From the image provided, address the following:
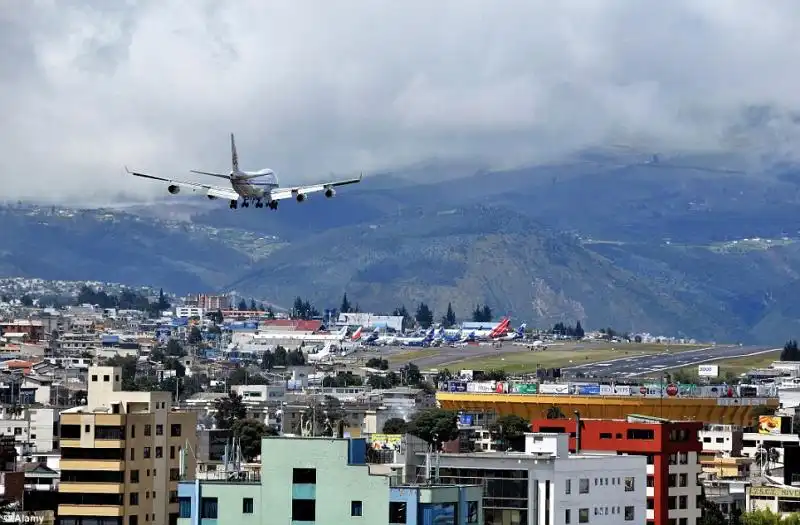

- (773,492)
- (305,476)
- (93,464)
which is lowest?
(773,492)

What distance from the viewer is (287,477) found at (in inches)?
3398

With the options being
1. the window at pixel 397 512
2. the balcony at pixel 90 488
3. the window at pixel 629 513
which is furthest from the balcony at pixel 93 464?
the window at pixel 397 512

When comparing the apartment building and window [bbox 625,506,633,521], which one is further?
the apartment building

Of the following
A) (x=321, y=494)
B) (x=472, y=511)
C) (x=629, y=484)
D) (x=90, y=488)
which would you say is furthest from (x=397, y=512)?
(x=90, y=488)

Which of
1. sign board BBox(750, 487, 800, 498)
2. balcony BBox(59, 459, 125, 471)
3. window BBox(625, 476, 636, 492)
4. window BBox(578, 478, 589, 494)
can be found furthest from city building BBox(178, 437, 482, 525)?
sign board BBox(750, 487, 800, 498)

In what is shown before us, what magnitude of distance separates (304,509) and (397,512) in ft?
11.4

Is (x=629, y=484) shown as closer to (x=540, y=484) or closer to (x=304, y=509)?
(x=540, y=484)

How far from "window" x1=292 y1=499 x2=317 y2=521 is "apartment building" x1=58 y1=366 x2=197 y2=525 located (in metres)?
40.1

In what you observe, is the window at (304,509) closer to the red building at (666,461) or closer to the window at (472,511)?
the window at (472,511)

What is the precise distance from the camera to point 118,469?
129 m

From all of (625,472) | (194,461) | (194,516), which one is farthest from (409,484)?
(194,461)

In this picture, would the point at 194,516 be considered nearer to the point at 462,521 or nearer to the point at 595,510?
the point at 462,521

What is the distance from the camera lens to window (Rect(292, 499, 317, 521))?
85.6 meters

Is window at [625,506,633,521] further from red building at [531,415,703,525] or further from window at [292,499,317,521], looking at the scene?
window at [292,499,317,521]
